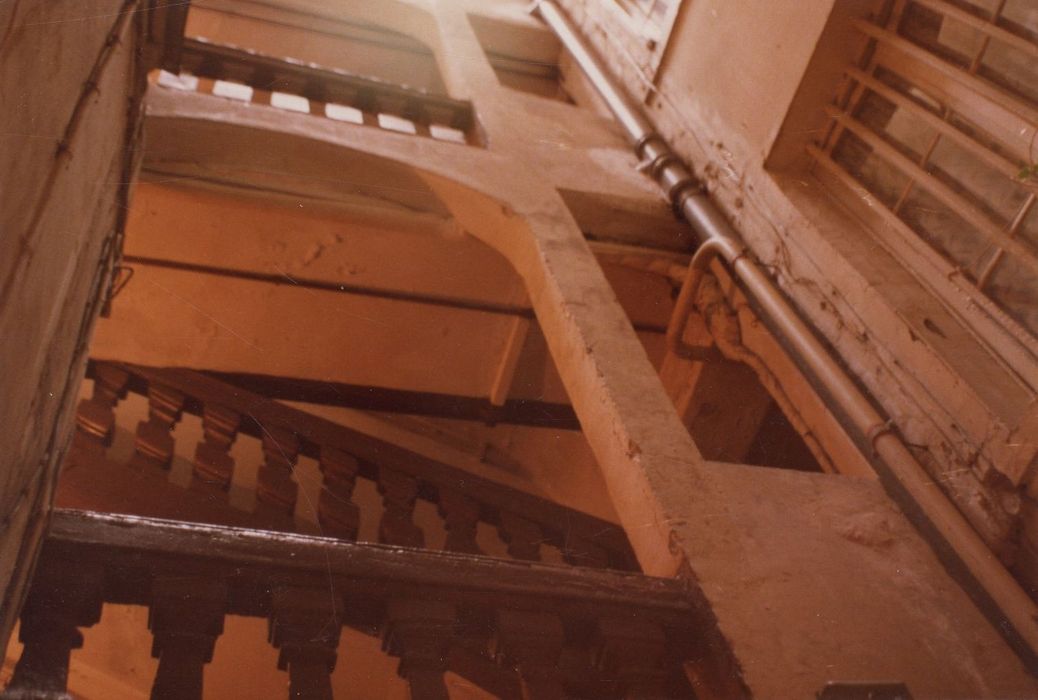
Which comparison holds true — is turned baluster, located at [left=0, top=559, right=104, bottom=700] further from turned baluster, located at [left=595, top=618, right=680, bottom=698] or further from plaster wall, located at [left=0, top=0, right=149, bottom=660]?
turned baluster, located at [left=595, top=618, right=680, bottom=698]

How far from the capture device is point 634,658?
280cm

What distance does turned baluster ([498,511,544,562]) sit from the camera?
16.7ft

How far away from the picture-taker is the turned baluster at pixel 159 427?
514 cm

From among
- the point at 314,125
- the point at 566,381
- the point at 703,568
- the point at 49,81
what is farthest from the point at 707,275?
the point at 49,81

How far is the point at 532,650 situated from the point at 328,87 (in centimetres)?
447

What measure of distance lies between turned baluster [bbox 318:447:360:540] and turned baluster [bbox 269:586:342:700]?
2169 millimetres

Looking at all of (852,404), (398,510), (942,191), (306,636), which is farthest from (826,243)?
(306,636)

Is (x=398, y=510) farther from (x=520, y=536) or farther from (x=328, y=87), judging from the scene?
(x=328, y=87)

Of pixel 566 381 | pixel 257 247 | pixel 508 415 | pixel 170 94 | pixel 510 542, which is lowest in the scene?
pixel 508 415

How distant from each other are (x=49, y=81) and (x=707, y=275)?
4.27 metres

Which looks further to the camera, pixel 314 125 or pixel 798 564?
pixel 314 125

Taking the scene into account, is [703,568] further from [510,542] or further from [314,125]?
[314,125]

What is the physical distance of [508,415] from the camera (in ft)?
25.8

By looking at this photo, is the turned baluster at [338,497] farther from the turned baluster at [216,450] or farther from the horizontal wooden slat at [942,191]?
the horizontal wooden slat at [942,191]
